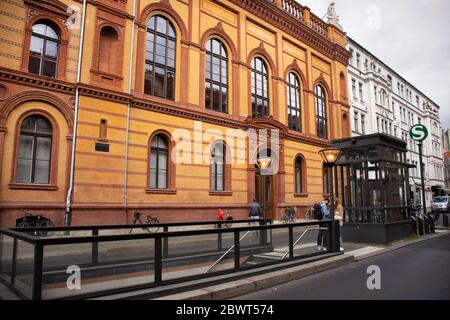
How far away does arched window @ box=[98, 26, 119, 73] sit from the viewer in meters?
15.3

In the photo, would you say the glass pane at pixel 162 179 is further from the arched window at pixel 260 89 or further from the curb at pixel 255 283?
the curb at pixel 255 283

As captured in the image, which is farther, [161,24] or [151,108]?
[161,24]

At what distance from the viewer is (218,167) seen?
1914 cm

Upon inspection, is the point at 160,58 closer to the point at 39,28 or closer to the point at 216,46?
the point at 216,46

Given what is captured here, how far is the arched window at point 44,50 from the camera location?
524 inches

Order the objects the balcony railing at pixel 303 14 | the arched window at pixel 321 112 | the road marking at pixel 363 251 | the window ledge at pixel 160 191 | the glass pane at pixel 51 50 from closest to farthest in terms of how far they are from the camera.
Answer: the road marking at pixel 363 251
the glass pane at pixel 51 50
the window ledge at pixel 160 191
the balcony railing at pixel 303 14
the arched window at pixel 321 112

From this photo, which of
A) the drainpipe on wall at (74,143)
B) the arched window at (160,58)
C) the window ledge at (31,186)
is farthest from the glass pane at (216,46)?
the window ledge at (31,186)

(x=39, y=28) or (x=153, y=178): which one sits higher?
(x=39, y=28)

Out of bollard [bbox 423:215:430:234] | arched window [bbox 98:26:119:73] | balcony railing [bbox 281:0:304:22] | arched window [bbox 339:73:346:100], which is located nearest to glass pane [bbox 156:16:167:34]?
arched window [bbox 98:26:119:73]

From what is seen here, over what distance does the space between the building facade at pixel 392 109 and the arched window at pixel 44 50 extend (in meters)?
27.2

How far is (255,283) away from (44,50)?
12.7 m

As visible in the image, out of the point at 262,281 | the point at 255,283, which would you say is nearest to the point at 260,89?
the point at 262,281
